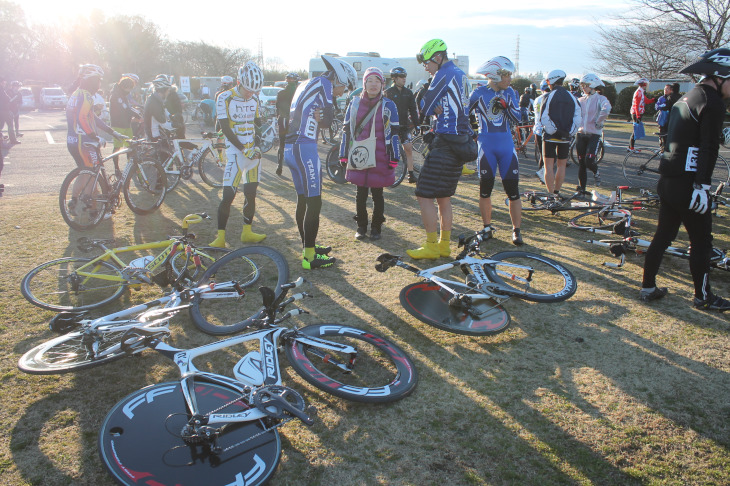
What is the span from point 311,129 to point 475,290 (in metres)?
2.47

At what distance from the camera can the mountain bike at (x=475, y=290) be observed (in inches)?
158

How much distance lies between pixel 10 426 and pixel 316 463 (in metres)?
1.94

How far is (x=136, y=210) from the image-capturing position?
716cm

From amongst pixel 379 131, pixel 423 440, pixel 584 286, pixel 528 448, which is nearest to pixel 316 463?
pixel 423 440

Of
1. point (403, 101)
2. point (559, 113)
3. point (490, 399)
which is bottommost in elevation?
point (490, 399)

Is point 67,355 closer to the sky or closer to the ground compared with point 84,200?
closer to the ground

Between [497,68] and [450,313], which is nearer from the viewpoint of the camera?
[450,313]

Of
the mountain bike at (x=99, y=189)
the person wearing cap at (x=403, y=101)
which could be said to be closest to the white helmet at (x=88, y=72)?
the mountain bike at (x=99, y=189)

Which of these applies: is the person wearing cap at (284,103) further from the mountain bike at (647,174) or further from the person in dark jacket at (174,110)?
the mountain bike at (647,174)

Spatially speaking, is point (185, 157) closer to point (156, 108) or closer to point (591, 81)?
point (156, 108)

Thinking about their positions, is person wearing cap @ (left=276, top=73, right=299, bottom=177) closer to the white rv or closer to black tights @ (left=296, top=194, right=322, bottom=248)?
black tights @ (left=296, top=194, right=322, bottom=248)

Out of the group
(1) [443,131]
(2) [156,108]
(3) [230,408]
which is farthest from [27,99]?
(3) [230,408]

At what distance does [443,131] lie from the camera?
5270 millimetres

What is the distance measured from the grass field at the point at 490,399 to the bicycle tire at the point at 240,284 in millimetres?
171
